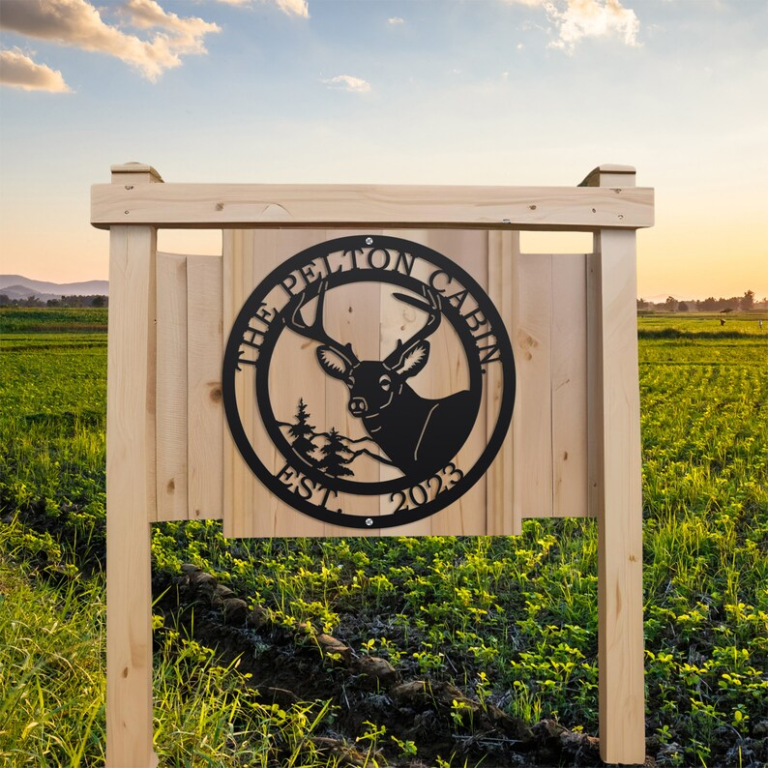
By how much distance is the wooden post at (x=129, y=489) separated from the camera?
234cm

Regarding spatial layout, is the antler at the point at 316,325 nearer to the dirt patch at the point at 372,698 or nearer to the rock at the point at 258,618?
the dirt patch at the point at 372,698

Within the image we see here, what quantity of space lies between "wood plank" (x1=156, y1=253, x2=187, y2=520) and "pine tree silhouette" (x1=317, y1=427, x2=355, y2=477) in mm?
483

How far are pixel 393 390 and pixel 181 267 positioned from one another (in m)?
0.84

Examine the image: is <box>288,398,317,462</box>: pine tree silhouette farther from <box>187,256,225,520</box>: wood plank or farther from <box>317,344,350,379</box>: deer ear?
<box>187,256,225,520</box>: wood plank

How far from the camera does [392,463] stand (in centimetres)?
238

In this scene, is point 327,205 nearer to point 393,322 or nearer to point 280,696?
point 393,322

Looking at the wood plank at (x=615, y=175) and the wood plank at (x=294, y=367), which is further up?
the wood plank at (x=615, y=175)

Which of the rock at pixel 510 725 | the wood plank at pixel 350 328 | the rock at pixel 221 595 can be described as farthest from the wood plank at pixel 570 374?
the rock at pixel 221 595

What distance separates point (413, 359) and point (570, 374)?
56 centimetres

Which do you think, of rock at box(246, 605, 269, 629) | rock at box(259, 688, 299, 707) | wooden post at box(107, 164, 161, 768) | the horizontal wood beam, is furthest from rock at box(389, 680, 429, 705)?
the horizontal wood beam

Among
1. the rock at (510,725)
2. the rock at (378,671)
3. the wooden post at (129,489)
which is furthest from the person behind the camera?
the rock at (378,671)

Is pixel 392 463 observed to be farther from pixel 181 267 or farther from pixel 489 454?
pixel 181 267

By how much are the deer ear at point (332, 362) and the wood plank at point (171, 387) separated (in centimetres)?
47

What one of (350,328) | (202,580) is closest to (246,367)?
(350,328)
